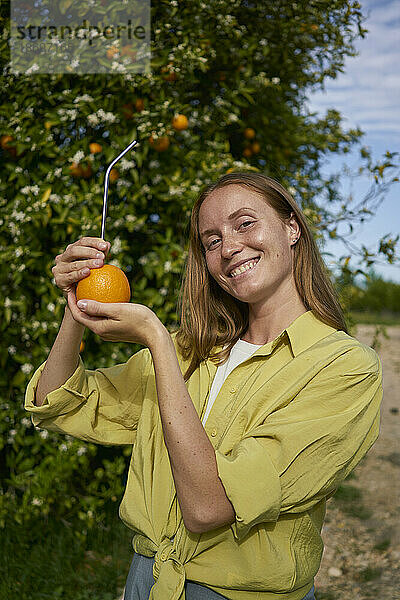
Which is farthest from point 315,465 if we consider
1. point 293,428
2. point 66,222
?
point 66,222

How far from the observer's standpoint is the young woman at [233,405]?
3.90 ft

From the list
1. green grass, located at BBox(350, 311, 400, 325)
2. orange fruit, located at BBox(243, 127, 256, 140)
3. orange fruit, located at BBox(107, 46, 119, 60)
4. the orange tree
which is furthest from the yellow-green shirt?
green grass, located at BBox(350, 311, 400, 325)

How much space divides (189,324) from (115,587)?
1.71 meters

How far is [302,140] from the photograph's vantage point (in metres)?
3.71

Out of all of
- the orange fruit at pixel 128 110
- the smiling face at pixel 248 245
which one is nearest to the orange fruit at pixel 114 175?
the orange fruit at pixel 128 110

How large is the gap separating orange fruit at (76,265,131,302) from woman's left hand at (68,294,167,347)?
43 millimetres

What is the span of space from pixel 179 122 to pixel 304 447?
192cm

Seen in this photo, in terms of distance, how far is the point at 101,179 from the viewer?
274 cm

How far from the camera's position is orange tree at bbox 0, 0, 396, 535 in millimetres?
2707

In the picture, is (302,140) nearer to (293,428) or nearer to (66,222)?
(66,222)

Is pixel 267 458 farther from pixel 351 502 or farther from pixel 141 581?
pixel 351 502

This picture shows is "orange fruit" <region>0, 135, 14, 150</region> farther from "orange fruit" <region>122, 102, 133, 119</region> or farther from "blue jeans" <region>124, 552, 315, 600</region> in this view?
"blue jeans" <region>124, 552, 315, 600</region>

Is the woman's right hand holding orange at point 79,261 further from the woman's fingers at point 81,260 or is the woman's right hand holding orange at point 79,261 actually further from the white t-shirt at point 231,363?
the white t-shirt at point 231,363

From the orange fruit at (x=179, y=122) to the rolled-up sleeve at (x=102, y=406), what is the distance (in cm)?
145
